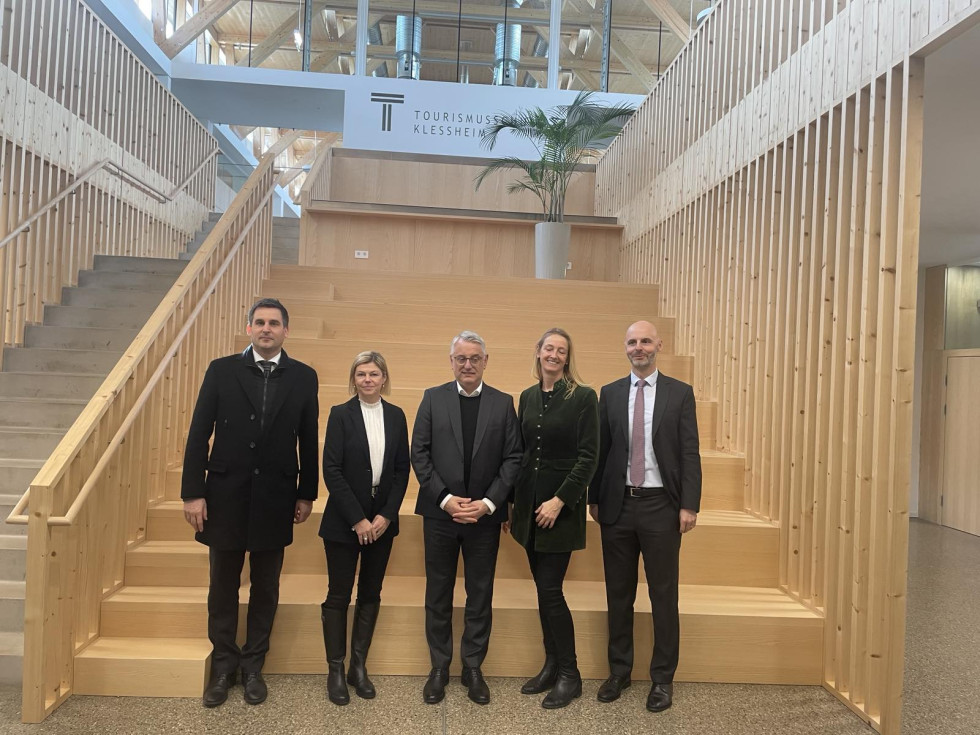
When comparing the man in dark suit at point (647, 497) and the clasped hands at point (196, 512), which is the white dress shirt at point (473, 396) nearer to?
the man in dark suit at point (647, 497)

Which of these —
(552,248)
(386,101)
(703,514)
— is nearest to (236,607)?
(703,514)

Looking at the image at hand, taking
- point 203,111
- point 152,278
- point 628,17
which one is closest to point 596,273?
point 152,278

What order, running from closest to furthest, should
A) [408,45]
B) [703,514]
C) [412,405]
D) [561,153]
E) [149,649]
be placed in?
[149,649] < [703,514] < [412,405] < [561,153] < [408,45]

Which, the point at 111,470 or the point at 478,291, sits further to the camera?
the point at 478,291

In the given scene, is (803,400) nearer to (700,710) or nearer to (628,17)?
(700,710)

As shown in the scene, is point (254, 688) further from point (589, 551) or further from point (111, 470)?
point (589, 551)

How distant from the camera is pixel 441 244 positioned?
310 inches

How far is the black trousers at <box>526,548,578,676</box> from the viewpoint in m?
3.16

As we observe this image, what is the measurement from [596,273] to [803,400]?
4.16 meters

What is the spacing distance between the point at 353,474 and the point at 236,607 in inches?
27.3

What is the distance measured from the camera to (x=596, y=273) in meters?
7.82

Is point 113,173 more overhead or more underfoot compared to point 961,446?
more overhead

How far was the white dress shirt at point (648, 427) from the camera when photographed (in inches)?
125

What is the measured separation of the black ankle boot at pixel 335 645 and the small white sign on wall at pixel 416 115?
10.1 metres
